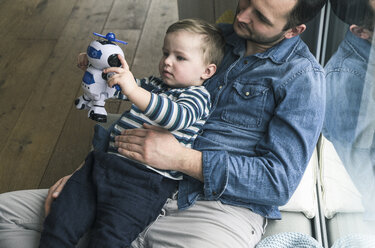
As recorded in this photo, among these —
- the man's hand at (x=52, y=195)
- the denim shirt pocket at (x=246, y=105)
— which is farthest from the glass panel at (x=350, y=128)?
the man's hand at (x=52, y=195)

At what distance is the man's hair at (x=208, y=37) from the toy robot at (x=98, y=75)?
0.88 ft

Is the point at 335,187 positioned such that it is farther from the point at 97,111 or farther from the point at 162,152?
the point at 97,111

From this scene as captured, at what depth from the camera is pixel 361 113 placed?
1.16m

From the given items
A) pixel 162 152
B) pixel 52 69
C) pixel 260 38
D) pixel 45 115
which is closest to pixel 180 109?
pixel 162 152

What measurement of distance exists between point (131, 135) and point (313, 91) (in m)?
0.53

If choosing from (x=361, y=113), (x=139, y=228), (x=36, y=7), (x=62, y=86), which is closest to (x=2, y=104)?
(x=62, y=86)

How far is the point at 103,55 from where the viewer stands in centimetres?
112

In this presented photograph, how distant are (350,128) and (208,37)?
0.51m

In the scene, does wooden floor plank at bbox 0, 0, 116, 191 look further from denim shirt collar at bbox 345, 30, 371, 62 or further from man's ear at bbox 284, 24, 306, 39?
denim shirt collar at bbox 345, 30, 371, 62

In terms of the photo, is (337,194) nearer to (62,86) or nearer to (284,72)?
(284,72)

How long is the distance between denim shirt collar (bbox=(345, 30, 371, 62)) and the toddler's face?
44 centimetres

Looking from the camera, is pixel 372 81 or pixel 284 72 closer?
pixel 372 81

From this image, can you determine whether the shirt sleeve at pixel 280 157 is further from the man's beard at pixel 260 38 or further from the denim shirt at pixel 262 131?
the man's beard at pixel 260 38

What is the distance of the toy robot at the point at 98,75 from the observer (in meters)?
1.12
